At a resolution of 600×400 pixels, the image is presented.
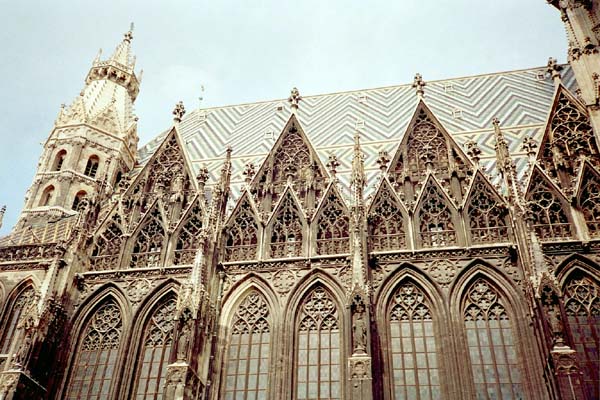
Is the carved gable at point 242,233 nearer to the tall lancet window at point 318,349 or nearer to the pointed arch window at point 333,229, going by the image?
the pointed arch window at point 333,229

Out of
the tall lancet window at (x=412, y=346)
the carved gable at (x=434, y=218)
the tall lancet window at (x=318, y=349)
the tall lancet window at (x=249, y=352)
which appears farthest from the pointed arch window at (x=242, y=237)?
the carved gable at (x=434, y=218)

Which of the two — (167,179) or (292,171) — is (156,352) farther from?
(292,171)

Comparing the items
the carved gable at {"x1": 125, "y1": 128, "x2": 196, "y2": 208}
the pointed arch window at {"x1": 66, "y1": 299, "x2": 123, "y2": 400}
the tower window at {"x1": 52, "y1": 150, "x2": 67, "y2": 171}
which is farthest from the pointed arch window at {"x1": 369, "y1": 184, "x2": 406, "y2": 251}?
the tower window at {"x1": 52, "y1": 150, "x2": 67, "y2": 171}

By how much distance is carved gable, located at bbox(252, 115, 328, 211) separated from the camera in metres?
19.2

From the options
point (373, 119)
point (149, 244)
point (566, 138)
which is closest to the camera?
point (566, 138)

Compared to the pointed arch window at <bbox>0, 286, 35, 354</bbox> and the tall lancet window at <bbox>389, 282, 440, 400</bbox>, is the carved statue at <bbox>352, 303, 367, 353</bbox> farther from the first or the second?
the pointed arch window at <bbox>0, 286, 35, 354</bbox>

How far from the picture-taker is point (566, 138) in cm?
1847

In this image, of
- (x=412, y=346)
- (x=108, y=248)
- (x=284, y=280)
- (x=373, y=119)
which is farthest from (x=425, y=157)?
(x=108, y=248)

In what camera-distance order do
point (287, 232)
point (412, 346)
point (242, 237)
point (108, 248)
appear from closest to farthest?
point (412, 346) → point (287, 232) → point (242, 237) → point (108, 248)

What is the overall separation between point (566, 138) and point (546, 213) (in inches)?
126

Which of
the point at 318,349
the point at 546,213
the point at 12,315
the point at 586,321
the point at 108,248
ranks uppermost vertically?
the point at 546,213

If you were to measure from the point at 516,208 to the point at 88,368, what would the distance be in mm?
12581

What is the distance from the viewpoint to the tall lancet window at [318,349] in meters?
14.9

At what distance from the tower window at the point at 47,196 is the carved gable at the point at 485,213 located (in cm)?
1566
